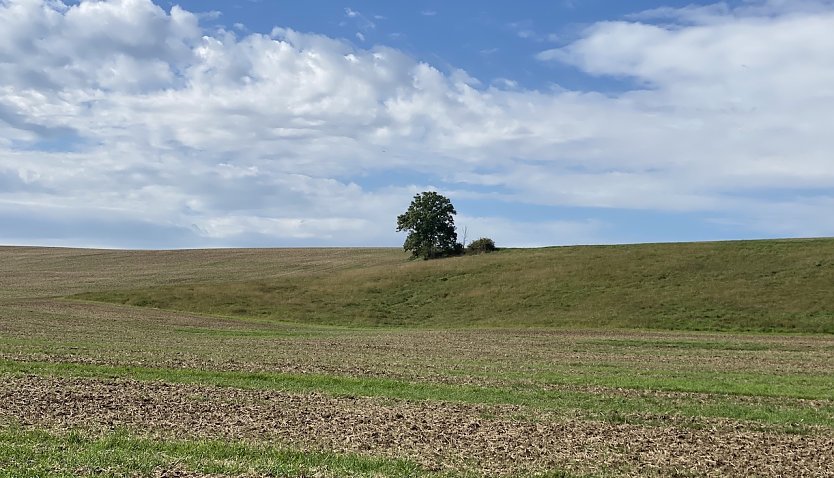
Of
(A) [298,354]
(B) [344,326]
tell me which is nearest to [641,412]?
(A) [298,354]

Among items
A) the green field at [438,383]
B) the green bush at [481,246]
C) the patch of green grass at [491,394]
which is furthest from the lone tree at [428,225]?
the patch of green grass at [491,394]

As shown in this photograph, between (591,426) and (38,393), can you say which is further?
(38,393)

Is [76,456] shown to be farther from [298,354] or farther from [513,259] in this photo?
[513,259]

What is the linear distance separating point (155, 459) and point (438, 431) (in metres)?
5.44

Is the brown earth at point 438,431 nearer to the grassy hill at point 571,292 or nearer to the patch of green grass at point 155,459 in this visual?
the patch of green grass at point 155,459

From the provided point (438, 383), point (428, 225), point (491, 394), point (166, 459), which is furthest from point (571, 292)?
point (166, 459)

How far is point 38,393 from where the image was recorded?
693 inches

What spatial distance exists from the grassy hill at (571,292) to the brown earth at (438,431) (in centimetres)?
4104

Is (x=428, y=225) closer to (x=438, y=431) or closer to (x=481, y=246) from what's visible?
(x=481, y=246)

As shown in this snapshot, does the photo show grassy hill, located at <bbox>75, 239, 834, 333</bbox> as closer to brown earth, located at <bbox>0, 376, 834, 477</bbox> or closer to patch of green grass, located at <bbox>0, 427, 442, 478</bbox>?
brown earth, located at <bbox>0, 376, 834, 477</bbox>

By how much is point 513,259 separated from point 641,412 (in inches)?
2598

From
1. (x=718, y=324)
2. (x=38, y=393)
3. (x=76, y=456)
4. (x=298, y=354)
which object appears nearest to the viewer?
(x=76, y=456)

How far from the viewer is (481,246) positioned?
327 feet

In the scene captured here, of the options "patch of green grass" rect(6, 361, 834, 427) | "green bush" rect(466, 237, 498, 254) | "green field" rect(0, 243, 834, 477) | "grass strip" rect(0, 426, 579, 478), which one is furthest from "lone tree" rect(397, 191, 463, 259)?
"grass strip" rect(0, 426, 579, 478)
